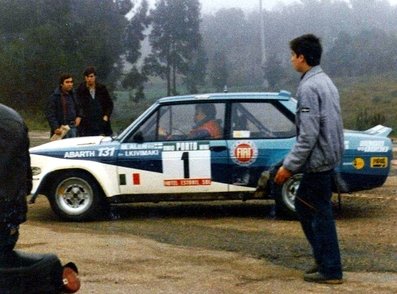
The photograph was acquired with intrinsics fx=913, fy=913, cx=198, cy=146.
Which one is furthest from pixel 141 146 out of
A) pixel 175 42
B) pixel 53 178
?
pixel 175 42

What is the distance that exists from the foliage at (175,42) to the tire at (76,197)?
79402 mm

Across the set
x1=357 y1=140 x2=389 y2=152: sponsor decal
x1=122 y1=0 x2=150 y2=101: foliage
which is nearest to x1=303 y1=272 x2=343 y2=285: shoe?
x1=357 y1=140 x2=389 y2=152: sponsor decal

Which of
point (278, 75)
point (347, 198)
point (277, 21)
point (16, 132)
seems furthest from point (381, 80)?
point (16, 132)

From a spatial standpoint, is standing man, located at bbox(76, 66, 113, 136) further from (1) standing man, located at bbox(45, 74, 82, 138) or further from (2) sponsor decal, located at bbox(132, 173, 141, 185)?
(2) sponsor decal, located at bbox(132, 173, 141, 185)

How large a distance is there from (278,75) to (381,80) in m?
12.0

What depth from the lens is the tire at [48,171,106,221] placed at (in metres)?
10.6

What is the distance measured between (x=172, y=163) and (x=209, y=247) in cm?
192

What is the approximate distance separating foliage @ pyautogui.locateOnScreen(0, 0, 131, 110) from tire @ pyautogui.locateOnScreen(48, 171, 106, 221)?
180 ft

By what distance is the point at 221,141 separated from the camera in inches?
415

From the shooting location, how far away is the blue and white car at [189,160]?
10398 mm

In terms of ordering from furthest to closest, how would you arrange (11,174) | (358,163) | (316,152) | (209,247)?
1. (358,163)
2. (209,247)
3. (316,152)
4. (11,174)

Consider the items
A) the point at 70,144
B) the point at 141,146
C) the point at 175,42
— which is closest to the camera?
the point at 141,146

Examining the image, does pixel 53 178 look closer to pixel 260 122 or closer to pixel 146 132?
A: pixel 146 132

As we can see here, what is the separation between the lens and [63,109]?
13.1 metres
